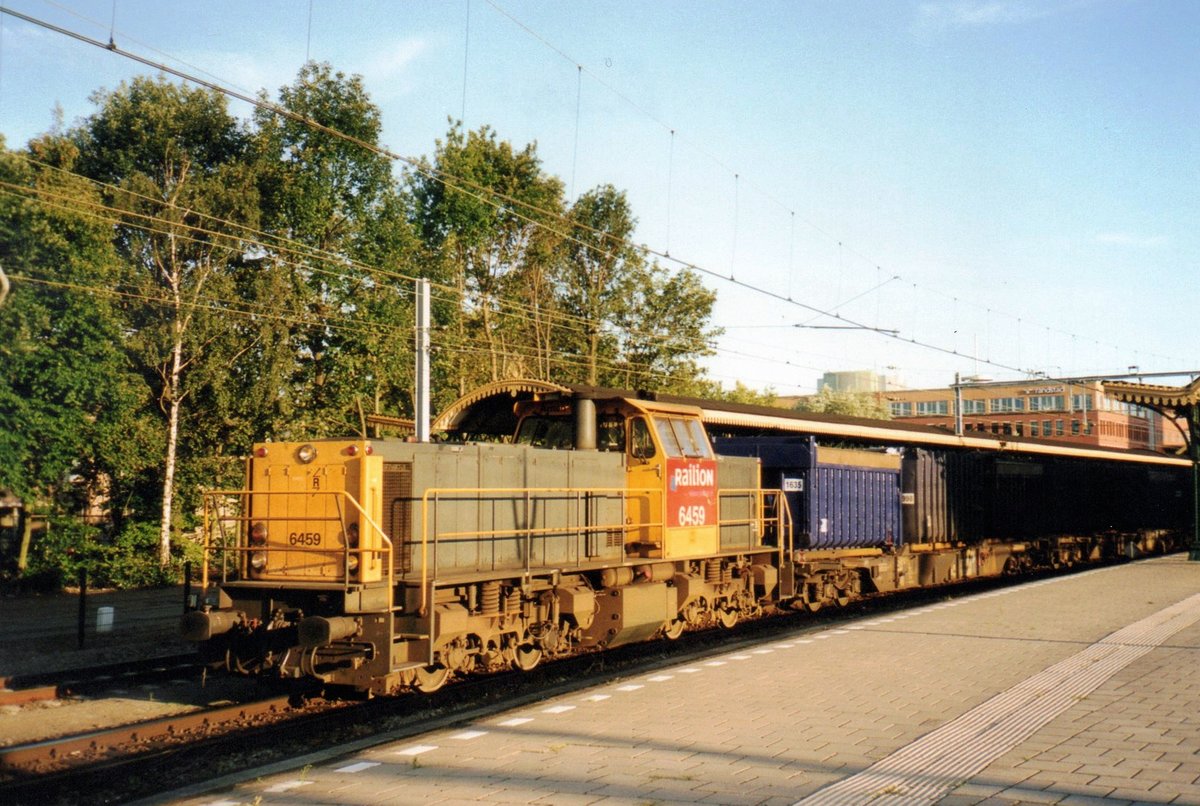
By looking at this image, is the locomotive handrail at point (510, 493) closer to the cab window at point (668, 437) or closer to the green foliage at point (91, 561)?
the cab window at point (668, 437)

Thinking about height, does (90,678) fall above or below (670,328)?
below

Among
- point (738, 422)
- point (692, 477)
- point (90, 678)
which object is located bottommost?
point (90, 678)

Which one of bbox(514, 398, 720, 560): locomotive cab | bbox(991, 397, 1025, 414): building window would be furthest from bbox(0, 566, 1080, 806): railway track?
bbox(991, 397, 1025, 414): building window

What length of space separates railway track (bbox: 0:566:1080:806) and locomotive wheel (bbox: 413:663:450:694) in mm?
227

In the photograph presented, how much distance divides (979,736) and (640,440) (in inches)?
244

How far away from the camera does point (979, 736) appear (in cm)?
725

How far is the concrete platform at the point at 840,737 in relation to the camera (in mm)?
5910

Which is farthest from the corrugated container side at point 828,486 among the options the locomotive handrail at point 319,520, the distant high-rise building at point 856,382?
the distant high-rise building at point 856,382

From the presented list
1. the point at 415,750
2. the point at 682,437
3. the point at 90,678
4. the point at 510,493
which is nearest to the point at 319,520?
the point at 510,493

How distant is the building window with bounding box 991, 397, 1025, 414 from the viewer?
3620 inches

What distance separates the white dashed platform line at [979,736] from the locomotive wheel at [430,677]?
4794mm

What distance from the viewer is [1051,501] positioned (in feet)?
86.7

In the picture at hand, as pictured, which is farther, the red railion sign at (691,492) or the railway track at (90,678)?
the red railion sign at (691,492)

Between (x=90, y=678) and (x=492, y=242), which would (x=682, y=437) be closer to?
(x=90, y=678)
